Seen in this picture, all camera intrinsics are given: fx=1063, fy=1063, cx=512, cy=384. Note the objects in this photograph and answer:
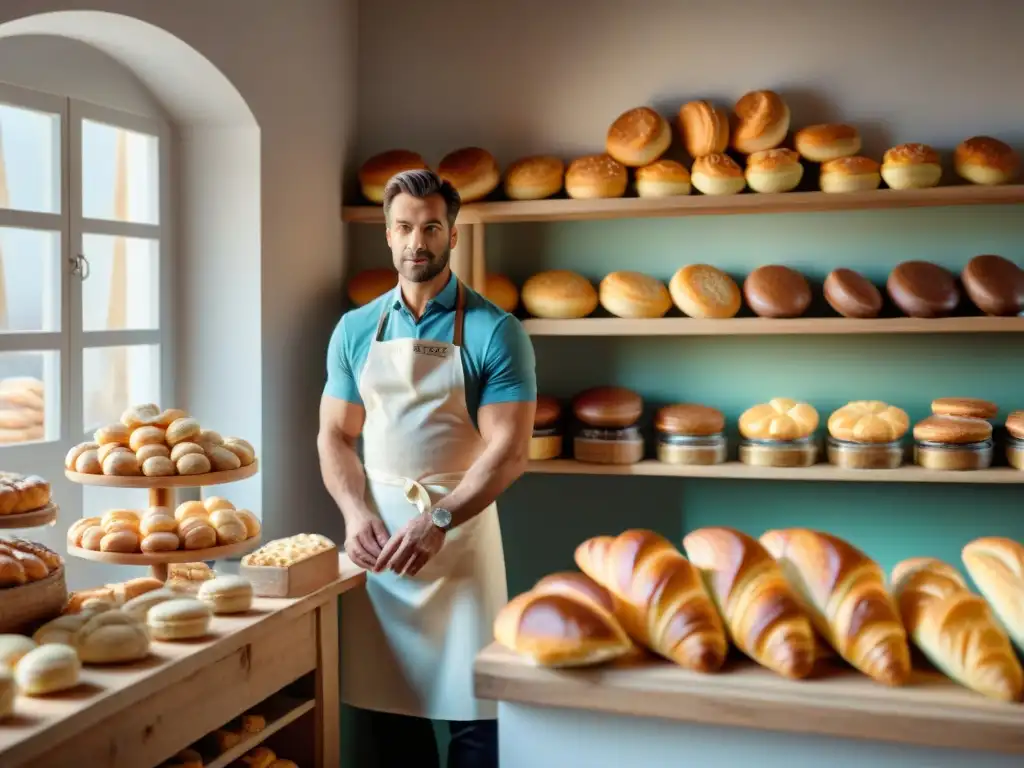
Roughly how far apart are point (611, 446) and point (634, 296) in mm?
429

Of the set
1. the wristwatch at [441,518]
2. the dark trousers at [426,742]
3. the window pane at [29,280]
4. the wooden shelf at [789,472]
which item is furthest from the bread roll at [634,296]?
the window pane at [29,280]

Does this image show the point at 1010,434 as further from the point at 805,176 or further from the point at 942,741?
the point at 942,741

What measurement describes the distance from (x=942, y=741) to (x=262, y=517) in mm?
2042

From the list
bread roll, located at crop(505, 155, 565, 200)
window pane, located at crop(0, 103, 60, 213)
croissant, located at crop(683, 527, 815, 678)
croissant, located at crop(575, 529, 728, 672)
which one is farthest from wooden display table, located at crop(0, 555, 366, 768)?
bread roll, located at crop(505, 155, 565, 200)

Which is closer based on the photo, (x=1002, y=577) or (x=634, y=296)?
(x=1002, y=577)

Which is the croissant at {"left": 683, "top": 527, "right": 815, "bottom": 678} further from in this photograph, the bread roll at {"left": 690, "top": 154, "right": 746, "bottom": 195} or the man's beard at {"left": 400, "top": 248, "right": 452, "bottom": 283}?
the bread roll at {"left": 690, "top": 154, "right": 746, "bottom": 195}

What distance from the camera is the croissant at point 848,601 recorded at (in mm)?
1119

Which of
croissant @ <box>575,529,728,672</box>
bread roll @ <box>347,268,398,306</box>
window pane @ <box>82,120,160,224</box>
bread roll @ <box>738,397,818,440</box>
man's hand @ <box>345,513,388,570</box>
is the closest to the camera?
croissant @ <box>575,529,728,672</box>

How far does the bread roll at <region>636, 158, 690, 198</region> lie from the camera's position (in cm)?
295

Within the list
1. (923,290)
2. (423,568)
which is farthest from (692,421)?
(423,568)

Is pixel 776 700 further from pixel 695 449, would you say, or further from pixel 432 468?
pixel 695 449

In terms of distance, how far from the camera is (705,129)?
2988mm

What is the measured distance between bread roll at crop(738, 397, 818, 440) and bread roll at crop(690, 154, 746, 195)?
608 millimetres

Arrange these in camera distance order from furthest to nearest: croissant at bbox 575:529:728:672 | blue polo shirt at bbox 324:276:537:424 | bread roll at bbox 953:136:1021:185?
bread roll at bbox 953:136:1021:185 → blue polo shirt at bbox 324:276:537:424 → croissant at bbox 575:529:728:672
